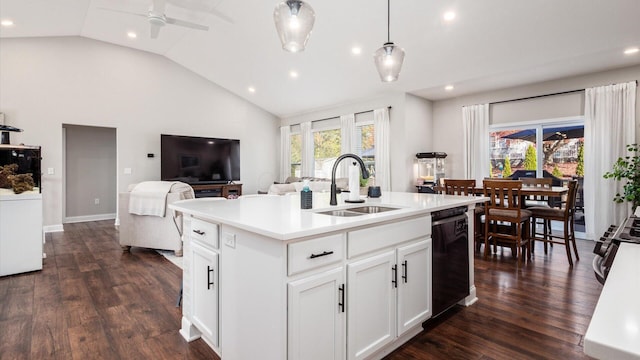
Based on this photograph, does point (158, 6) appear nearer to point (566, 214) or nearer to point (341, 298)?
point (341, 298)

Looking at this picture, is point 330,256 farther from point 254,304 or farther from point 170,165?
point 170,165

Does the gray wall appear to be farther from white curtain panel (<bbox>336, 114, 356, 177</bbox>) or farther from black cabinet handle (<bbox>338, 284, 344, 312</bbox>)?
black cabinet handle (<bbox>338, 284, 344, 312</bbox>)

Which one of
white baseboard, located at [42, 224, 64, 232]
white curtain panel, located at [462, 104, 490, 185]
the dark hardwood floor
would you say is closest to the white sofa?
the dark hardwood floor

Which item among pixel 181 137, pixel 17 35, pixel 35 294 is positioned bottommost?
pixel 35 294

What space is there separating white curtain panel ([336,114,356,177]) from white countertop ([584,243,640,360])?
654 centimetres

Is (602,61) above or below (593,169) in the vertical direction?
above

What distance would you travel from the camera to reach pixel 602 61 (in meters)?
4.48

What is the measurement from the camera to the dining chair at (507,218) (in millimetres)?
3727

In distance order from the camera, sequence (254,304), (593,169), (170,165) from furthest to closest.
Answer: (170,165)
(593,169)
(254,304)

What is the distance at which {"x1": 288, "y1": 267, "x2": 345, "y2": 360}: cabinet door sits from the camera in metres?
1.38

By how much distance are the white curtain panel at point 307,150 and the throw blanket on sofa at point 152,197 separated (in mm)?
4318

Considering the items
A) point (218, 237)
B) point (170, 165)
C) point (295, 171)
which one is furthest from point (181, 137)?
point (218, 237)

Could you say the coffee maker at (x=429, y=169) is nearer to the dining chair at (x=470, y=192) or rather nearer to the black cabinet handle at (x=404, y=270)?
the dining chair at (x=470, y=192)

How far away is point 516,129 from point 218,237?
6.03 meters
